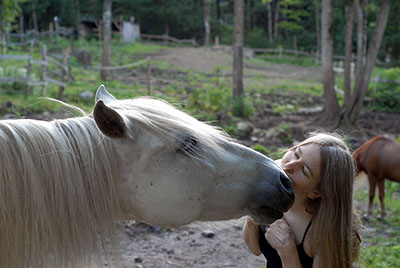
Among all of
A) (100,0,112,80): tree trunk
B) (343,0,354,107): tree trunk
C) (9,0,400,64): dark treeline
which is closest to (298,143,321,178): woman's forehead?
(343,0,354,107): tree trunk

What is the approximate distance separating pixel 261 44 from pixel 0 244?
36.4 m

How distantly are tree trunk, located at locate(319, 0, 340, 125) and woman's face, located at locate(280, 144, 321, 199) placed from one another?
9873 millimetres

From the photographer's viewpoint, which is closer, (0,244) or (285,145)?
(0,244)

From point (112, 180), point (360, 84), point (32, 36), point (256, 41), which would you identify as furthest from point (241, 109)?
point (256, 41)

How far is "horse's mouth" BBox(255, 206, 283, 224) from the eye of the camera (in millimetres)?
1945

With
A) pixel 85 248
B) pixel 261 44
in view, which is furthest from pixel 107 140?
pixel 261 44

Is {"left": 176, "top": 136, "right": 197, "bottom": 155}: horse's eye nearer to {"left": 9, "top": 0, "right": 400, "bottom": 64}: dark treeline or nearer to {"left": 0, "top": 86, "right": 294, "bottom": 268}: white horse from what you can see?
{"left": 0, "top": 86, "right": 294, "bottom": 268}: white horse

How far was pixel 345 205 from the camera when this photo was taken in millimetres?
2268

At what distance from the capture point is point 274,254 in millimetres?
2441

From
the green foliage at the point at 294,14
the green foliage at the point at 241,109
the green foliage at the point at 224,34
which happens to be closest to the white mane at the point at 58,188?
the green foliage at the point at 241,109

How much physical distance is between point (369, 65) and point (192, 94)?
4.54 metres

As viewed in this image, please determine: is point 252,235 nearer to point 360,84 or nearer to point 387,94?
point 360,84

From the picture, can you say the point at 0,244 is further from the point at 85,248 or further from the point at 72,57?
the point at 72,57

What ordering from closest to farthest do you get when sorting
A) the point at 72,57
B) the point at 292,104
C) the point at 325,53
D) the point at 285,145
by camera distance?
the point at 285,145 < the point at 325,53 < the point at 292,104 < the point at 72,57
